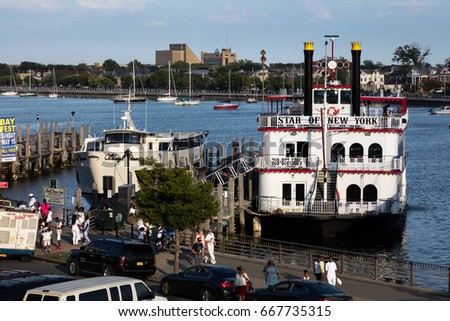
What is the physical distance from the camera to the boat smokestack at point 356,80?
50.9m

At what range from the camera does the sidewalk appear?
1154 inches

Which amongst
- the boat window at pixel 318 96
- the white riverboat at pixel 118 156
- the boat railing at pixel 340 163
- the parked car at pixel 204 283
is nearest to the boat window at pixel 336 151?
the boat railing at pixel 340 163

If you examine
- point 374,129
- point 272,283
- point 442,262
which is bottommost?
point 442,262

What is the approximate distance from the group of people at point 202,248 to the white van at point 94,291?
965 cm

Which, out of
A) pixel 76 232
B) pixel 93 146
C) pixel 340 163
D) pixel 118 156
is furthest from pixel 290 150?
pixel 93 146

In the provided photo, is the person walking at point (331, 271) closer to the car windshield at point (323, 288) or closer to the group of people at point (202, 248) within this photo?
the car windshield at point (323, 288)

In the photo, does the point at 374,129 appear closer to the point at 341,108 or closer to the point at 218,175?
the point at 341,108

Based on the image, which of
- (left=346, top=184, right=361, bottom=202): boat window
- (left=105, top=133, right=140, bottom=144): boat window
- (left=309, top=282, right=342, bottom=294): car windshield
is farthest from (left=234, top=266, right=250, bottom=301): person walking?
(left=105, top=133, right=140, bottom=144): boat window

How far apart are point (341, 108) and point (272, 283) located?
24203 millimetres

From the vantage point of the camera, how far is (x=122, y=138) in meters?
66.7

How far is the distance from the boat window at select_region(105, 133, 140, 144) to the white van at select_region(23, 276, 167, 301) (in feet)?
141

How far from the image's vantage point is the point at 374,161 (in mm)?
47688

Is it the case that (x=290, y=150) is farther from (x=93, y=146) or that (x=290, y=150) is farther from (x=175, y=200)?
(x=93, y=146)

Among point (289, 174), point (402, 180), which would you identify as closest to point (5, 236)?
point (289, 174)
